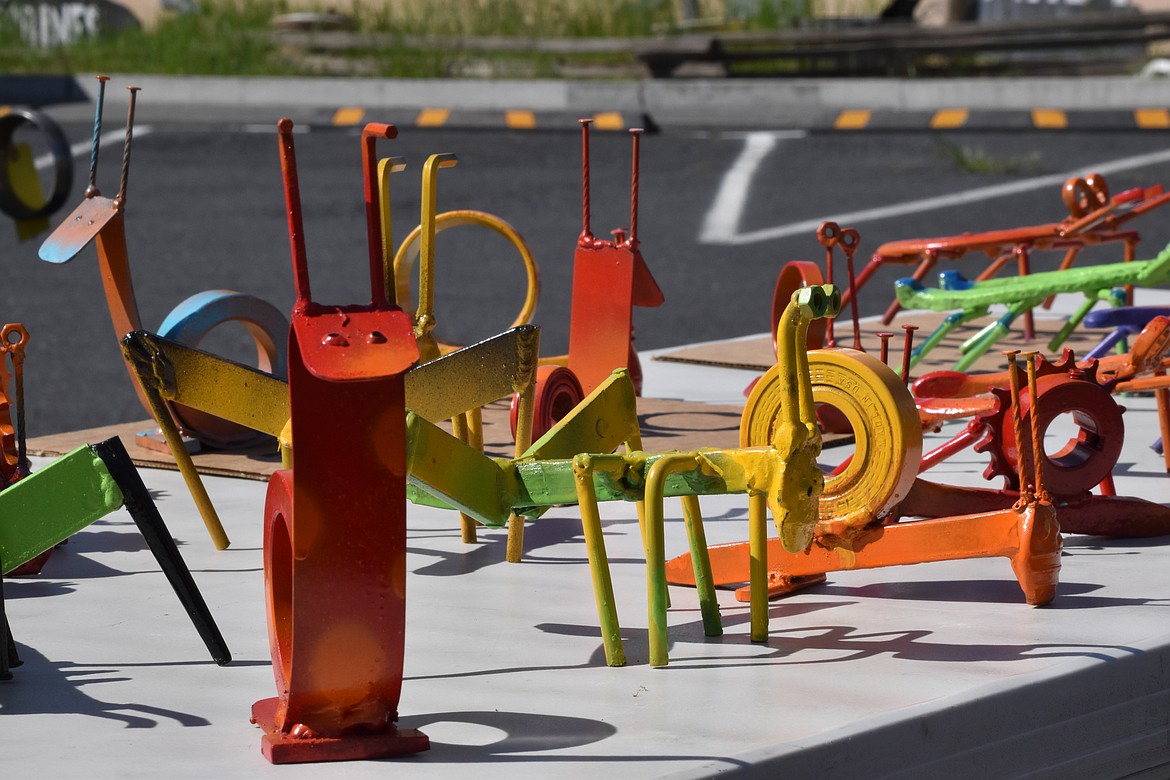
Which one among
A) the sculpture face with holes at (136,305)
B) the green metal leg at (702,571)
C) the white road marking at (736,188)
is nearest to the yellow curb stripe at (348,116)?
the white road marking at (736,188)

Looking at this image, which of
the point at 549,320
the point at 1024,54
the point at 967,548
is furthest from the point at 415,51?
the point at 967,548

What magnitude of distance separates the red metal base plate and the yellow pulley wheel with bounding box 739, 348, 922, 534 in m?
1.25

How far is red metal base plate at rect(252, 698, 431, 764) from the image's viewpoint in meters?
3.21

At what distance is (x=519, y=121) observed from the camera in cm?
1803

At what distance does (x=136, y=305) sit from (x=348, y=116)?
41.8 ft

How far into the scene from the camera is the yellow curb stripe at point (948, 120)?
1722 cm

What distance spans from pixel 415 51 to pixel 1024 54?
6.71 m

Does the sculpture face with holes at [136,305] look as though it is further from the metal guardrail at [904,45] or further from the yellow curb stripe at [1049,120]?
the metal guardrail at [904,45]

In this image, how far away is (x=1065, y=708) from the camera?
11.9 feet

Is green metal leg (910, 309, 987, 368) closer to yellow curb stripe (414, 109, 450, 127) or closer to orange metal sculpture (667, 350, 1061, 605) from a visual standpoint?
orange metal sculpture (667, 350, 1061, 605)

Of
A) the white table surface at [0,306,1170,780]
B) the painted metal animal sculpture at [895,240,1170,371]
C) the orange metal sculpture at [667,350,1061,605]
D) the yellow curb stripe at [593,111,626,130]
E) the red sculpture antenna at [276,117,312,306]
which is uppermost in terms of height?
the yellow curb stripe at [593,111,626,130]

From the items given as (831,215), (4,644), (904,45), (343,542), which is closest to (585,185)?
(4,644)

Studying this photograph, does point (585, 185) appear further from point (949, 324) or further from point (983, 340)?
point (949, 324)

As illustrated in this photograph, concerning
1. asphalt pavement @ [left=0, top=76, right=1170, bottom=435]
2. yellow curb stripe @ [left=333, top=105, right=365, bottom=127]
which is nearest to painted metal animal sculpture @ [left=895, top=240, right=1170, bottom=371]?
asphalt pavement @ [left=0, top=76, right=1170, bottom=435]
